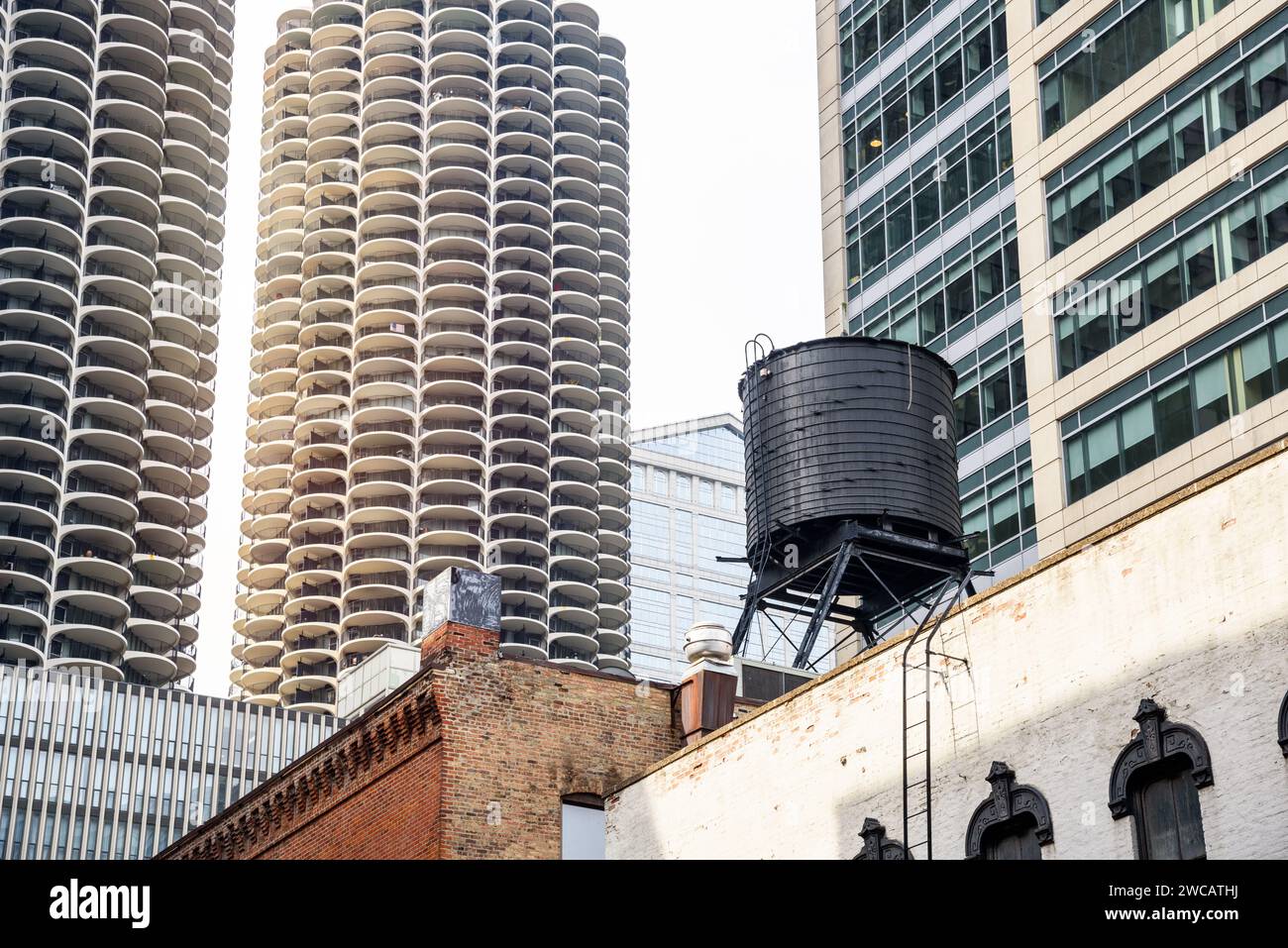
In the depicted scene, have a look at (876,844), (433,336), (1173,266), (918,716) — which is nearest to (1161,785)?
(918,716)

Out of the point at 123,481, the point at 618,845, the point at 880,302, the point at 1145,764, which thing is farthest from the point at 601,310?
the point at 1145,764

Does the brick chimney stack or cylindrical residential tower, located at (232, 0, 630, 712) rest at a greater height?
cylindrical residential tower, located at (232, 0, 630, 712)

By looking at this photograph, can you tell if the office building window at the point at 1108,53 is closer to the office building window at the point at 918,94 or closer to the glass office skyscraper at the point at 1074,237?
the glass office skyscraper at the point at 1074,237

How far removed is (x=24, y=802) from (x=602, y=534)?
5214 centimetres

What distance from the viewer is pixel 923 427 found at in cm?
3703

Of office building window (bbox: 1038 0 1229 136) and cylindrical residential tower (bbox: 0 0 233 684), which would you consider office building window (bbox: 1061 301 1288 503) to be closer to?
office building window (bbox: 1038 0 1229 136)

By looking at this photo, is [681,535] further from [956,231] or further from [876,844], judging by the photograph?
[876,844]

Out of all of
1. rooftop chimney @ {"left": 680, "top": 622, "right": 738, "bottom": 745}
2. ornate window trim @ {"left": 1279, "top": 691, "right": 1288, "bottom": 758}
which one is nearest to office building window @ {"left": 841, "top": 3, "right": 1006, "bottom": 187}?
rooftop chimney @ {"left": 680, "top": 622, "right": 738, "bottom": 745}

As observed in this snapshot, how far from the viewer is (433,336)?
149 meters

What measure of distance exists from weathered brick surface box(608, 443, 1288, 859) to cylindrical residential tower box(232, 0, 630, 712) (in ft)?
364

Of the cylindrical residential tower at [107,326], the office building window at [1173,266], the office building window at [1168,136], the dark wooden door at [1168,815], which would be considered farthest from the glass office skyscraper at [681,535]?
the dark wooden door at [1168,815]

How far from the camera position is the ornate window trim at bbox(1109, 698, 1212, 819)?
20.4m

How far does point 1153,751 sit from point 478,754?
1340 cm

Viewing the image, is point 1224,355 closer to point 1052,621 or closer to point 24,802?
point 1052,621
